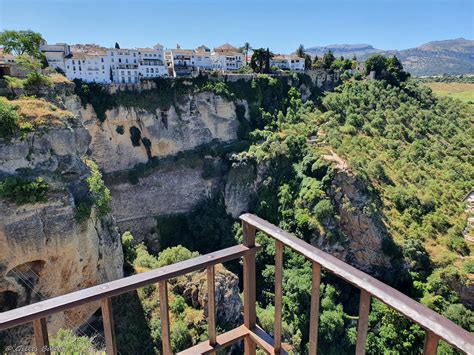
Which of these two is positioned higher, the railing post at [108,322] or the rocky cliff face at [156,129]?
the railing post at [108,322]

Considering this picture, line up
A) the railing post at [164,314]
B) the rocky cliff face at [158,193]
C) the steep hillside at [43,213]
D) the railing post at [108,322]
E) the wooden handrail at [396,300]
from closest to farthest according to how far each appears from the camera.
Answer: the wooden handrail at [396,300] → the railing post at [108,322] → the railing post at [164,314] → the steep hillside at [43,213] → the rocky cliff face at [158,193]

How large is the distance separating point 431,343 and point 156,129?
35.3 m

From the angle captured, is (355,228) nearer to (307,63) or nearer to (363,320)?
(363,320)

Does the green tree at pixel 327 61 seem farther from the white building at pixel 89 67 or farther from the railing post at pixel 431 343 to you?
the railing post at pixel 431 343

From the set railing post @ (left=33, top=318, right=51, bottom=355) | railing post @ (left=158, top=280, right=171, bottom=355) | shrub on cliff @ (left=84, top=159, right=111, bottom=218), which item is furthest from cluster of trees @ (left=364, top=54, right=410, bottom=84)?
railing post @ (left=33, top=318, right=51, bottom=355)

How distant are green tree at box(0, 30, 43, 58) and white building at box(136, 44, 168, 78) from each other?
35.1ft

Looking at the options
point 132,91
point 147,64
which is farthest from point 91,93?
point 147,64

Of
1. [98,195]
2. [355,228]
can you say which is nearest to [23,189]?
[98,195]

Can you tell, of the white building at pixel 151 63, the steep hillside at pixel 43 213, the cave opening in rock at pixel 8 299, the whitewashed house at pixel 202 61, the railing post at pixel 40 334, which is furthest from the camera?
the whitewashed house at pixel 202 61

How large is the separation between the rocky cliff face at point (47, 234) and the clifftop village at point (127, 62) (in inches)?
720

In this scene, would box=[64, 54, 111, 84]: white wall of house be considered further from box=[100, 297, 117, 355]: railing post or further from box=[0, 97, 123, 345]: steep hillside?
box=[100, 297, 117, 355]: railing post

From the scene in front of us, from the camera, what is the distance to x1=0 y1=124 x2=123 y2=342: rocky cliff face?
14.7m

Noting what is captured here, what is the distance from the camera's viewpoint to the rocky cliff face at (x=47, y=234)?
14.7m

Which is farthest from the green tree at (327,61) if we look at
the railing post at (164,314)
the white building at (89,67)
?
the railing post at (164,314)
